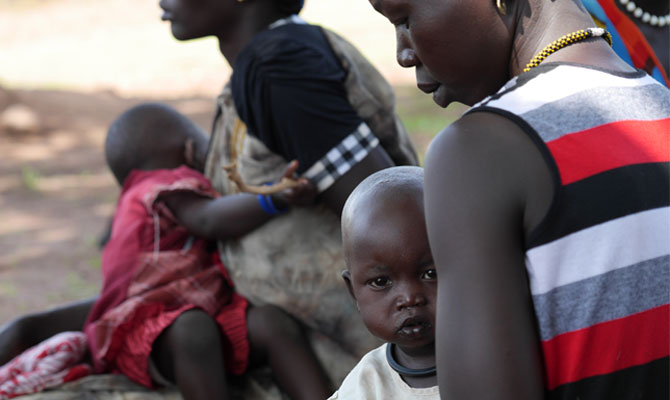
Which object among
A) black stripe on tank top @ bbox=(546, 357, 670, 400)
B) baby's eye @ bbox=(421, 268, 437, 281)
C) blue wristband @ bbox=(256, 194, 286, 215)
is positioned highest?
black stripe on tank top @ bbox=(546, 357, 670, 400)

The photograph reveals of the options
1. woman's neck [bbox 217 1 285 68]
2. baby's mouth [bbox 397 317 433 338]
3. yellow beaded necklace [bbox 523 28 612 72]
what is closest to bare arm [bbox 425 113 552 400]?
yellow beaded necklace [bbox 523 28 612 72]

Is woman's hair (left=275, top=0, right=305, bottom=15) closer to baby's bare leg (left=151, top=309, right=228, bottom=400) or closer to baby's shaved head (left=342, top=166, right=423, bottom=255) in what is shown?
baby's bare leg (left=151, top=309, right=228, bottom=400)

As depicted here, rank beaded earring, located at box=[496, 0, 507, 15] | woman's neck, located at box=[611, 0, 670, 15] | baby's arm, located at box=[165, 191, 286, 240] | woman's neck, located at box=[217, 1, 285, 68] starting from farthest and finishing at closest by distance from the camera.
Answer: woman's neck, located at box=[217, 1, 285, 68], baby's arm, located at box=[165, 191, 286, 240], woman's neck, located at box=[611, 0, 670, 15], beaded earring, located at box=[496, 0, 507, 15]

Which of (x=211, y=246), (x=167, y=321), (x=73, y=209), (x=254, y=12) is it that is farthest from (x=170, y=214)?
(x=73, y=209)

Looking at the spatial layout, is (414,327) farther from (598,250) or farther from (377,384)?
(598,250)

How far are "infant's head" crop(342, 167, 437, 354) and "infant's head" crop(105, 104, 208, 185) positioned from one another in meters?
1.71

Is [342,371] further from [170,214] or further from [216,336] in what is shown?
[170,214]

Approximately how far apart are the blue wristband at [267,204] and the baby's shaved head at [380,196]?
3.07ft

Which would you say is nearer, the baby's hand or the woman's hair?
the baby's hand

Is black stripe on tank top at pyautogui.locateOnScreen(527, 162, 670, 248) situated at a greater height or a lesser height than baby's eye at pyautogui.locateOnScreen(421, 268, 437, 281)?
greater

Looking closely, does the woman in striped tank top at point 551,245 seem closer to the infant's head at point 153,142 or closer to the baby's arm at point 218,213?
the baby's arm at point 218,213

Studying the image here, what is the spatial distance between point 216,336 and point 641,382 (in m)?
1.87

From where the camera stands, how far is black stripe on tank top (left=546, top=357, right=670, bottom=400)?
136 cm

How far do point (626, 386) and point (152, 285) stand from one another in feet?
6.98
